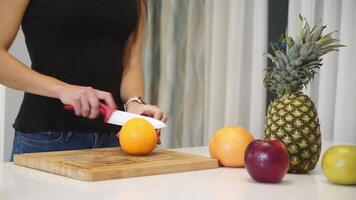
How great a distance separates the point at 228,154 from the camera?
120 centimetres

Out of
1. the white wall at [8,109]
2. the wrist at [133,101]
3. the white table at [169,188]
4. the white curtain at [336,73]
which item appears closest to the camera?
the white table at [169,188]

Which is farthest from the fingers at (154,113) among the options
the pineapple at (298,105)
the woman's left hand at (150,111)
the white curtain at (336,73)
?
the white curtain at (336,73)

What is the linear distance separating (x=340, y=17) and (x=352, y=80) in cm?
26

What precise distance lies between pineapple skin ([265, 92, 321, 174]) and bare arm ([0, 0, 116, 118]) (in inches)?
15.9

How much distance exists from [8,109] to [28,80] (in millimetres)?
1617

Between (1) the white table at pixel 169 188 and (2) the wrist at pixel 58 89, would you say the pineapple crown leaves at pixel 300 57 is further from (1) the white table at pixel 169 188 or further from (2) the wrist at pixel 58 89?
(2) the wrist at pixel 58 89

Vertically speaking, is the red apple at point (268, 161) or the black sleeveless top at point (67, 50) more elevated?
the black sleeveless top at point (67, 50)

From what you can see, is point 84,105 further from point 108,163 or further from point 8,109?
point 8,109

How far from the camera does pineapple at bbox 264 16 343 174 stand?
1.12m

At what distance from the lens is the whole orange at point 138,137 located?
1203mm

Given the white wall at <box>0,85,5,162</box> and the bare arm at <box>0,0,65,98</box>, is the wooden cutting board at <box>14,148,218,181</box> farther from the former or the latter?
the white wall at <box>0,85,5,162</box>

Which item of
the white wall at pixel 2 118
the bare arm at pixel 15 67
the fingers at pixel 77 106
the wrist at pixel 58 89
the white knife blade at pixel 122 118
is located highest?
the bare arm at pixel 15 67

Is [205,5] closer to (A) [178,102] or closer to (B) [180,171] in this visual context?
(A) [178,102]

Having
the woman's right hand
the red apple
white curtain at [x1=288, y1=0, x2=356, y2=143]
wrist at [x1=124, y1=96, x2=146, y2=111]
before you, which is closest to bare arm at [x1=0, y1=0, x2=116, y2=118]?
the woman's right hand
